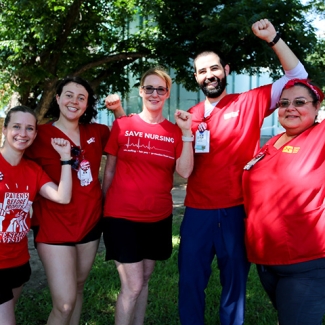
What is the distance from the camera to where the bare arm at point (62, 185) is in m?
2.90

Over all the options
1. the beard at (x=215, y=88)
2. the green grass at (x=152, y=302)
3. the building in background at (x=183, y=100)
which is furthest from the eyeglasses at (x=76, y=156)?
the building in background at (x=183, y=100)

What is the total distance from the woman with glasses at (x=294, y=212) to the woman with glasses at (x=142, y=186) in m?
0.67

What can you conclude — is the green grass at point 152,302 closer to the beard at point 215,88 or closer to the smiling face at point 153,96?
the smiling face at point 153,96

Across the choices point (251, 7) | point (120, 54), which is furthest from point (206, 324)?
point (120, 54)

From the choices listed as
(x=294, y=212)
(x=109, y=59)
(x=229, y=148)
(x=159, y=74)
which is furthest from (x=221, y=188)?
(x=109, y=59)

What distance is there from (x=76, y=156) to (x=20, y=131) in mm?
459

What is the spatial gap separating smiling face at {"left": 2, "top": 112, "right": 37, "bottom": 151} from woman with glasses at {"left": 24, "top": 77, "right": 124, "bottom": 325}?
20 centimetres

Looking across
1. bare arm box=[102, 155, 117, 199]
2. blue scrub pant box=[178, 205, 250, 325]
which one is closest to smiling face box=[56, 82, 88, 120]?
bare arm box=[102, 155, 117, 199]

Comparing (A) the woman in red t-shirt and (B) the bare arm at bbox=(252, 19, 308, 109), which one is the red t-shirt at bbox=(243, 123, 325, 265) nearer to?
(B) the bare arm at bbox=(252, 19, 308, 109)

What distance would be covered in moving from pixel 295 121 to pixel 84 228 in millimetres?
1698

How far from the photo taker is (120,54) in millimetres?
10336

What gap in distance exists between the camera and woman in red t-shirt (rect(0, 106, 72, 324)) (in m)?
2.68

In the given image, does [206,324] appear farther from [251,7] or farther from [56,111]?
[251,7]

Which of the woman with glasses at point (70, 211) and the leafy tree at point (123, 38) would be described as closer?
the woman with glasses at point (70, 211)
